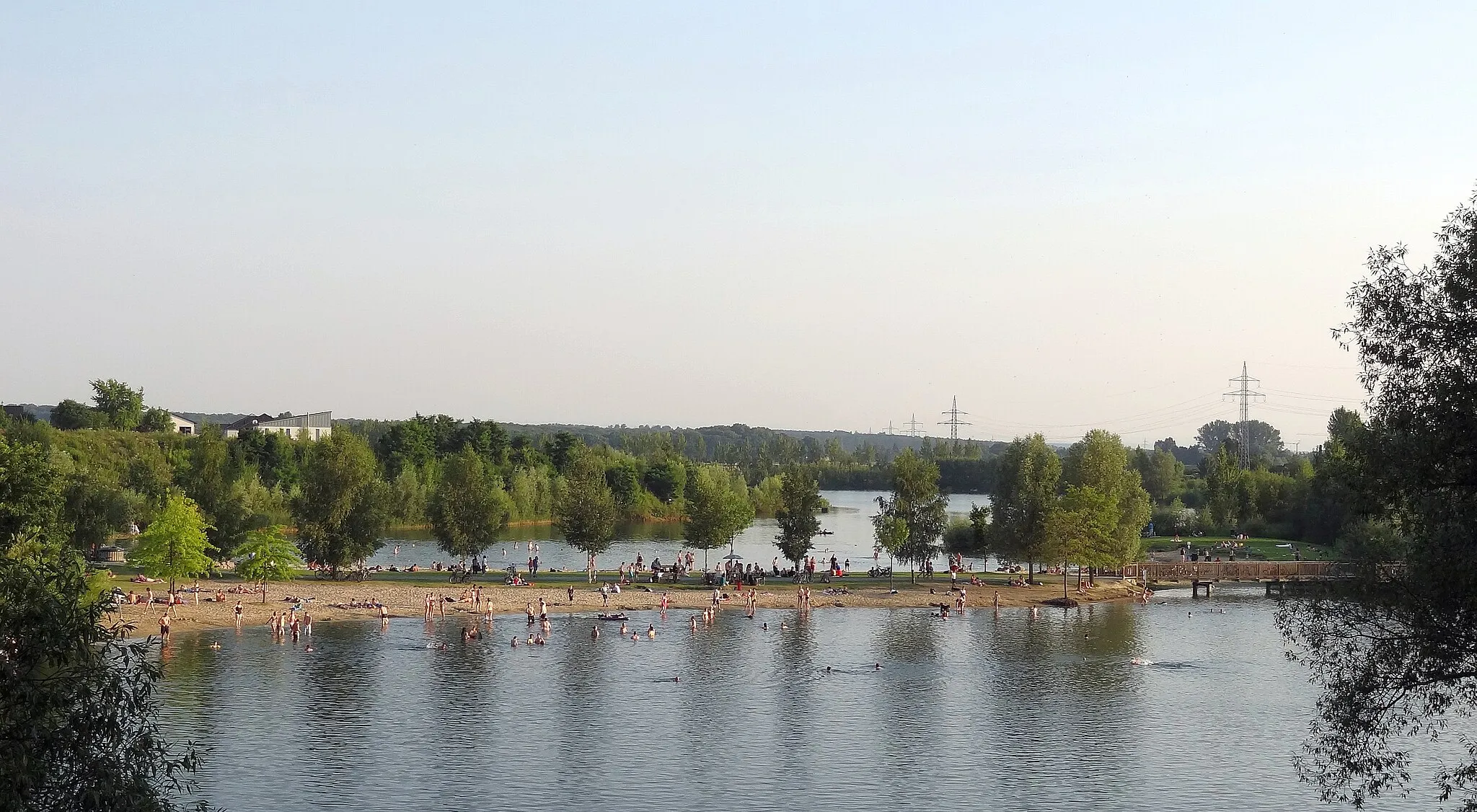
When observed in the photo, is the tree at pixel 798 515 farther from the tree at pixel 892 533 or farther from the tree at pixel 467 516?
the tree at pixel 467 516

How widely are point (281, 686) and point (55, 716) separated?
3473 centimetres

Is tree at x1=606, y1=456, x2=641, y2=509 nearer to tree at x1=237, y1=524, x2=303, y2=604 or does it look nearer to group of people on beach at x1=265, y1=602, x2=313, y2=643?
tree at x1=237, y1=524, x2=303, y2=604

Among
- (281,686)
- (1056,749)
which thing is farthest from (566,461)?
(1056,749)

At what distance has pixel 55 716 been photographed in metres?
24.1

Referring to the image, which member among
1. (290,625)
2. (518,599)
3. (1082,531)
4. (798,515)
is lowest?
(290,625)

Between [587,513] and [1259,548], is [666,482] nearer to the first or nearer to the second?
[1259,548]

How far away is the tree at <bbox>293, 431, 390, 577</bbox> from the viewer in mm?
89438

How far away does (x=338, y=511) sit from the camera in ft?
293

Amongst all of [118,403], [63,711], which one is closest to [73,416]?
[118,403]

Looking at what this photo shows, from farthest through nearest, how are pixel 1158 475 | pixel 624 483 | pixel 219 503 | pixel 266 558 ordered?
1. pixel 1158 475
2. pixel 624 483
3. pixel 219 503
4. pixel 266 558

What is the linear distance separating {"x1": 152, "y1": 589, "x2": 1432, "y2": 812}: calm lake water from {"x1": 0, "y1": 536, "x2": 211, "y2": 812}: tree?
1608cm

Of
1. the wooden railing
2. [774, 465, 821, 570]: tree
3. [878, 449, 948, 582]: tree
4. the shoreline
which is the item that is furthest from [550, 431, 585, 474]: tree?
the shoreline

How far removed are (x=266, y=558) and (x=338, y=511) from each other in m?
7.21

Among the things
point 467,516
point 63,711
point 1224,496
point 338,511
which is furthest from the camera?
point 1224,496
